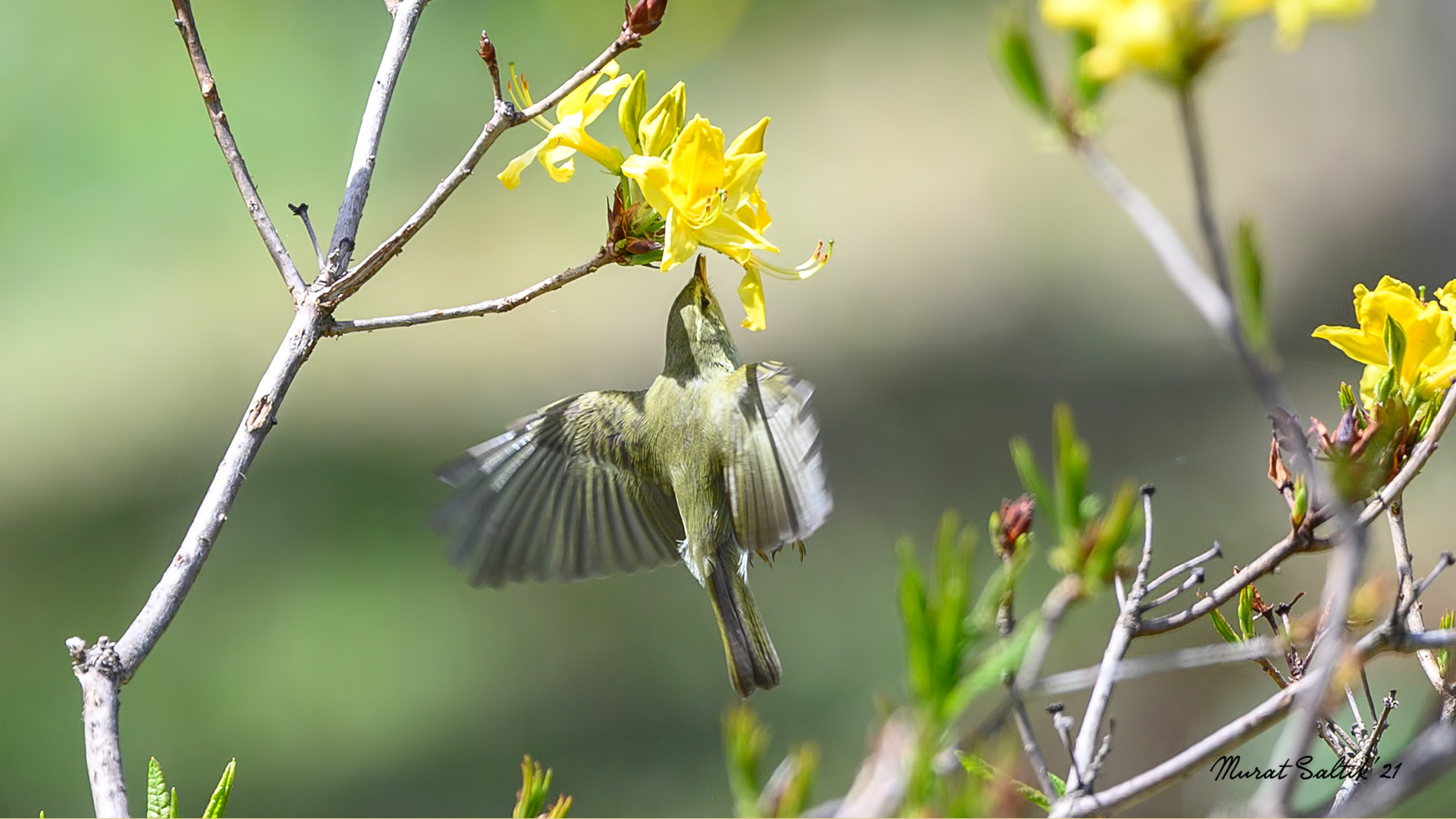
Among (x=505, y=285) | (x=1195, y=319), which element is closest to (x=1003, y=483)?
(x=1195, y=319)

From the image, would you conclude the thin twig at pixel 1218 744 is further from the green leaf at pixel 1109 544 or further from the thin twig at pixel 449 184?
the thin twig at pixel 449 184

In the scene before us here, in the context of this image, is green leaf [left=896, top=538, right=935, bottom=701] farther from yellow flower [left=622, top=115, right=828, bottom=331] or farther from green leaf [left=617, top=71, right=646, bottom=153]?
green leaf [left=617, top=71, right=646, bottom=153]

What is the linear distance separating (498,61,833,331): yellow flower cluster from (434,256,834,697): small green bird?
426mm

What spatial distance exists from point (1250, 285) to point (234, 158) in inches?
48.5

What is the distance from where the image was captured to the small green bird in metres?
2.01

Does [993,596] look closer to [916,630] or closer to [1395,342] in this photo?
[916,630]

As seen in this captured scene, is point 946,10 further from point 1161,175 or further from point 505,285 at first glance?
point 505,285

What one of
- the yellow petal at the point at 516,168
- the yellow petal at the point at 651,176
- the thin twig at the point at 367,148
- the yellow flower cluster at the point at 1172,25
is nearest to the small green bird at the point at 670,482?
the yellow petal at the point at 516,168

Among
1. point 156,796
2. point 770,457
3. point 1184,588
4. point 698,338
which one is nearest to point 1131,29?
point 1184,588

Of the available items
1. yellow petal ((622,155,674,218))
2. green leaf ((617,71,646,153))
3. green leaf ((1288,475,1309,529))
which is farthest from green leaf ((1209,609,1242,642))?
green leaf ((617,71,646,153))

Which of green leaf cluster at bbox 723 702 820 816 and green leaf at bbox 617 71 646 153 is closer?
green leaf cluster at bbox 723 702 820 816

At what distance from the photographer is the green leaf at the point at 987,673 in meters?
0.76

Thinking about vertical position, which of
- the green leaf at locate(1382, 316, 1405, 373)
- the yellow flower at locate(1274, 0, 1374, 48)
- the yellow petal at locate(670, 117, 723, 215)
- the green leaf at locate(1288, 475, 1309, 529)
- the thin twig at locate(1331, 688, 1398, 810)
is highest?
the yellow petal at locate(670, 117, 723, 215)

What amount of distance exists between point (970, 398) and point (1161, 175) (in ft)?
6.04
